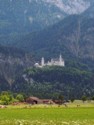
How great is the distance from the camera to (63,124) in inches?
1768

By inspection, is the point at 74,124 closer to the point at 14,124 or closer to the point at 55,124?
the point at 55,124

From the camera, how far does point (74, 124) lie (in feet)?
146

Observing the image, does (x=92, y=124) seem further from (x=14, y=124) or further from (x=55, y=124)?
(x=14, y=124)

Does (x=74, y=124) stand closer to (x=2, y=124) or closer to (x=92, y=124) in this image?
(x=92, y=124)

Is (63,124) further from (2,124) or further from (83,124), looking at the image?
(2,124)

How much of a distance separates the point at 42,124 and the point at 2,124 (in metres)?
3.82

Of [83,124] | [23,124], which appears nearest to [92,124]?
[83,124]

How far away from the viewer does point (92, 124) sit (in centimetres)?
4516

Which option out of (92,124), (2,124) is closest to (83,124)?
(92,124)

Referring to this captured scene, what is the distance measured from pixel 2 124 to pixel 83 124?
7.81 m

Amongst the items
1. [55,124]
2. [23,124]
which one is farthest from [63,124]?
[23,124]

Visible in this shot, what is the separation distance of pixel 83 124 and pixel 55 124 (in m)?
2.82

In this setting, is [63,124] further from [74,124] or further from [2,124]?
[2,124]

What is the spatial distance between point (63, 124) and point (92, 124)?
282 cm
